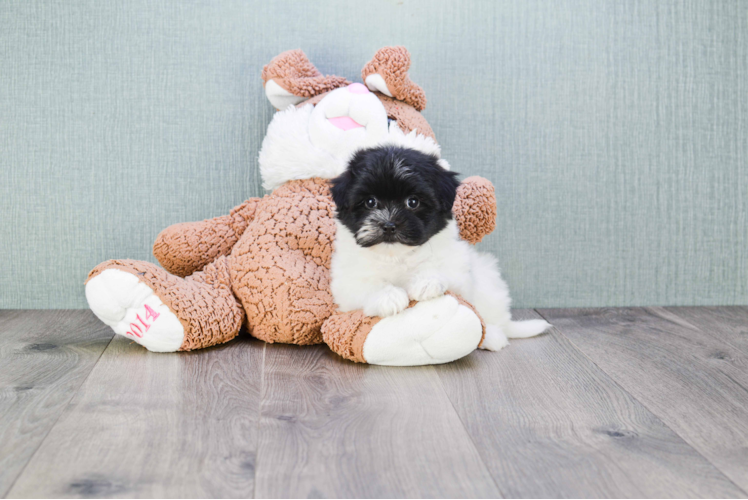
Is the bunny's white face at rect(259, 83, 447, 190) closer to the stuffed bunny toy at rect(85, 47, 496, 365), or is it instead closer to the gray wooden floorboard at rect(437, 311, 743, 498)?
the stuffed bunny toy at rect(85, 47, 496, 365)

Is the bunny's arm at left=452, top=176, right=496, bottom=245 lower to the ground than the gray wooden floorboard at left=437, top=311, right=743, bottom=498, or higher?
higher

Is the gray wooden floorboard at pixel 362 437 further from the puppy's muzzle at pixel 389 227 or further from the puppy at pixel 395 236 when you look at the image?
the puppy's muzzle at pixel 389 227

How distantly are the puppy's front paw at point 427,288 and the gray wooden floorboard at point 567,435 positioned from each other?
0.62ft

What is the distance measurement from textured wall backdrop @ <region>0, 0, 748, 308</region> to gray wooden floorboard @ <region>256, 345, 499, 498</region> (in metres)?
0.94

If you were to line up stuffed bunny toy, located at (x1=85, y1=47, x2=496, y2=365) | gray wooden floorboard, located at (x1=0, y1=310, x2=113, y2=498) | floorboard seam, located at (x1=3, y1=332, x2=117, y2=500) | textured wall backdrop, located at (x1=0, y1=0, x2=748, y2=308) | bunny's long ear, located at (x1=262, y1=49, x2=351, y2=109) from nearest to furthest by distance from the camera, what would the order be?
floorboard seam, located at (x1=3, y1=332, x2=117, y2=500) < gray wooden floorboard, located at (x1=0, y1=310, x2=113, y2=498) < stuffed bunny toy, located at (x1=85, y1=47, x2=496, y2=365) < bunny's long ear, located at (x1=262, y1=49, x2=351, y2=109) < textured wall backdrop, located at (x1=0, y1=0, x2=748, y2=308)

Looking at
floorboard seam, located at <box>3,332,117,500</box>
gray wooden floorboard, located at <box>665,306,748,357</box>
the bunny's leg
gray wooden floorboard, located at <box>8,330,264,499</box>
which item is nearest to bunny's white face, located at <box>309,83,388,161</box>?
the bunny's leg

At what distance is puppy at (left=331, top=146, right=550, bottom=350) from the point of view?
1.43m

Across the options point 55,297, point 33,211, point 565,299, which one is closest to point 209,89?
point 33,211

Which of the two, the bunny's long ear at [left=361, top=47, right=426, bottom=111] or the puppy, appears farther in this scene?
the bunny's long ear at [left=361, top=47, right=426, bottom=111]

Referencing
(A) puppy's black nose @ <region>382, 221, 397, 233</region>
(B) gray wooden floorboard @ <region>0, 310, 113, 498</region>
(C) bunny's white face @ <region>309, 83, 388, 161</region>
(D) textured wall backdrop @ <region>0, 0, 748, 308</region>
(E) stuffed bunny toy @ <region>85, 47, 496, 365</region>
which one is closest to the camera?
(B) gray wooden floorboard @ <region>0, 310, 113, 498</region>

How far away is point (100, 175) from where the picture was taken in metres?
2.12

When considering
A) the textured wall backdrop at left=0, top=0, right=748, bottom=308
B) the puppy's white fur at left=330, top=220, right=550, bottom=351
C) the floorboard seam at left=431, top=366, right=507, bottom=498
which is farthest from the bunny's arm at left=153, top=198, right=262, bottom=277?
the floorboard seam at left=431, top=366, right=507, bottom=498

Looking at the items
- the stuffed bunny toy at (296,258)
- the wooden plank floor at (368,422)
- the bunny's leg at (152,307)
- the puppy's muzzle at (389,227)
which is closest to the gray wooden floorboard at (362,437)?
the wooden plank floor at (368,422)

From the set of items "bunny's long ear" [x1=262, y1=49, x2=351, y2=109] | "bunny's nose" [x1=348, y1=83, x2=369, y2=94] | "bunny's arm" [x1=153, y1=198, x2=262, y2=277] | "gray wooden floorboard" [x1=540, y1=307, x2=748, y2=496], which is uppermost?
"bunny's long ear" [x1=262, y1=49, x2=351, y2=109]
